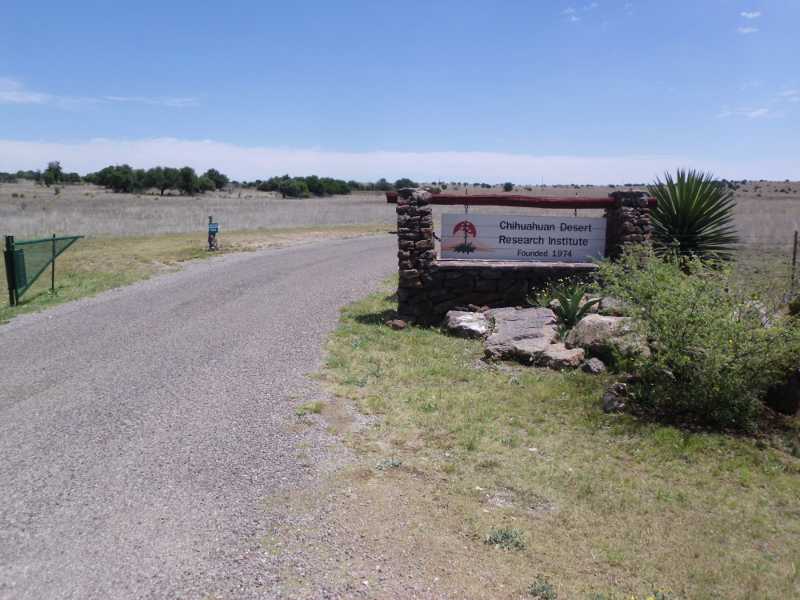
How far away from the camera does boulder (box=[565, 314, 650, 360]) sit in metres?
7.82

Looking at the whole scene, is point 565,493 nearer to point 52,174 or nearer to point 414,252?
point 414,252

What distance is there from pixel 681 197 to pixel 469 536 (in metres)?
9.85

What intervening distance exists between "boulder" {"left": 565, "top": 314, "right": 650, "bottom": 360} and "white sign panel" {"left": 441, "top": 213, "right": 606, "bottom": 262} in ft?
8.97

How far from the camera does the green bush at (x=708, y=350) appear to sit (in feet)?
21.7

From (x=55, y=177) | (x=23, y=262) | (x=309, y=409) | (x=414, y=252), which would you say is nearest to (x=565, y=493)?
(x=309, y=409)

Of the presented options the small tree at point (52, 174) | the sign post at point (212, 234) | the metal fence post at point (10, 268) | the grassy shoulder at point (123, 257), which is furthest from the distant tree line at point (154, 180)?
the metal fence post at point (10, 268)

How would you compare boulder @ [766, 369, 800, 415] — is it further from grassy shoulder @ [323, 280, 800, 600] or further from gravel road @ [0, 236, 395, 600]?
gravel road @ [0, 236, 395, 600]

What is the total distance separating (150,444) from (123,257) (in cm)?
1639

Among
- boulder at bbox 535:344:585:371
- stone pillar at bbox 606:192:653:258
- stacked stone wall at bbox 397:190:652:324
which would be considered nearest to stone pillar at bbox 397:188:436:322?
stacked stone wall at bbox 397:190:652:324

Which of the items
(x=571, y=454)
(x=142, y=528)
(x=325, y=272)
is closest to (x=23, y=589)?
(x=142, y=528)

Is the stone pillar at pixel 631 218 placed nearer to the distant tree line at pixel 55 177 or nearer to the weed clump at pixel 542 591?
the weed clump at pixel 542 591

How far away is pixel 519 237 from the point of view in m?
12.0

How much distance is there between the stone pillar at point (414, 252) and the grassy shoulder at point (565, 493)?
127 inches

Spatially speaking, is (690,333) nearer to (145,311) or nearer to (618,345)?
(618,345)
